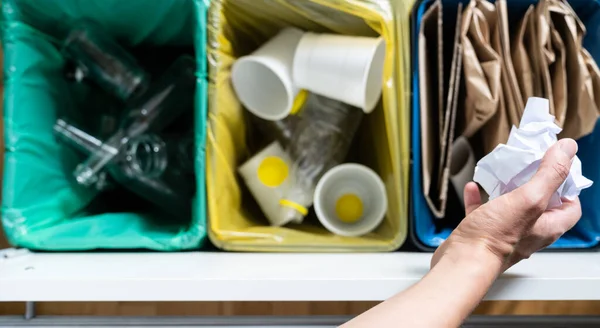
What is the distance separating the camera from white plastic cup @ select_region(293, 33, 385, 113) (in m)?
0.74

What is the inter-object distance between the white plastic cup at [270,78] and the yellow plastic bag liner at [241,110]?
0.02 meters

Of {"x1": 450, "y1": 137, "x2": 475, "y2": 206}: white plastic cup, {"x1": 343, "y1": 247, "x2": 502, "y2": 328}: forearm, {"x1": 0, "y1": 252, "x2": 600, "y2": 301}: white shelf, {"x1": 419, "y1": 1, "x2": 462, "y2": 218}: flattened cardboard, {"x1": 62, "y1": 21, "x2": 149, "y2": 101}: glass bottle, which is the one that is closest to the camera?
{"x1": 343, "y1": 247, "x2": 502, "y2": 328}: forearm

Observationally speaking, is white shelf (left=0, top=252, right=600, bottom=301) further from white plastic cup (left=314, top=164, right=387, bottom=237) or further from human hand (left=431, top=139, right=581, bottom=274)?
white plastic cup (left=314, top=164, right=387, bottom=237)

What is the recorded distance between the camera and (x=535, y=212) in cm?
52

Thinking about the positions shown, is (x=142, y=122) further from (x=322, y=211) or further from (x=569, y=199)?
(x=569, y=199)

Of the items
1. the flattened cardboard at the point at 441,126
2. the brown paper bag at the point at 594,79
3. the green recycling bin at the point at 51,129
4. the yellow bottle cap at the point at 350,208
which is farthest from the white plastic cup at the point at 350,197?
the brown paper bag at the point at 594,79

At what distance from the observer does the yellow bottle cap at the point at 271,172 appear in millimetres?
837

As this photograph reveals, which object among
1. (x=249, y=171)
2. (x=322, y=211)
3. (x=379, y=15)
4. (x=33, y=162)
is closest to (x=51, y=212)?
(x=33, y=162)

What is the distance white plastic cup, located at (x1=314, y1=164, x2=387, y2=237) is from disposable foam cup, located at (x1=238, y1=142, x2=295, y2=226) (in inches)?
2.7

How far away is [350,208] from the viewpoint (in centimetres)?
A: 85

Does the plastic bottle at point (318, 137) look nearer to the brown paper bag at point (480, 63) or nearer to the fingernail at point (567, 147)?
the brown paper bag at point (480, 63)

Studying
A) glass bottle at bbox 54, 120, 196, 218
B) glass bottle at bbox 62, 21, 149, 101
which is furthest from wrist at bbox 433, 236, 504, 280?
glass bottle at bbox 62, 21, 149, 101

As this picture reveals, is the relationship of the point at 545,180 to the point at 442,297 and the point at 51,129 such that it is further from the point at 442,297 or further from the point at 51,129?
the point at 51,129

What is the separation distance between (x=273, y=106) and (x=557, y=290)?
0.52 meters
